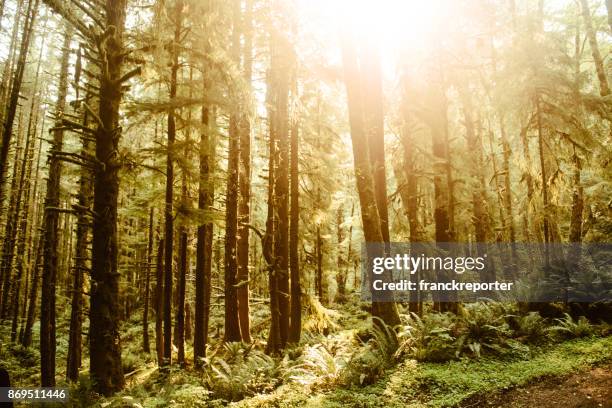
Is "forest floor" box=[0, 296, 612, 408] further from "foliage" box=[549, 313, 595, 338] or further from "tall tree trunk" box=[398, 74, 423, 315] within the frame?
"tall tree trunk" box=[398, 74, 423, 315]

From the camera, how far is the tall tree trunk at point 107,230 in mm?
7086

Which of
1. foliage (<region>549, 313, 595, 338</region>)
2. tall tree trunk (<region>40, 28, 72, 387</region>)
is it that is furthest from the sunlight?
tall tree trunk (<region>40, 28, 72, 387</region>)

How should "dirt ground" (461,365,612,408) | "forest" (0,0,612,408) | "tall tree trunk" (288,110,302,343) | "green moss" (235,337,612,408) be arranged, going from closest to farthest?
"dirt ground" (461,365,612,408) → "green moss" (235,337,612,408) → "forest" (0,0,612,408) → "tall tree trunk" (288,110,302,343)

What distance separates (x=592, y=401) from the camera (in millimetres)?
4887

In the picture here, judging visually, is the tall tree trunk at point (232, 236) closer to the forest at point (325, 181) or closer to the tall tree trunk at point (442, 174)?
the forest at point (325, 181)

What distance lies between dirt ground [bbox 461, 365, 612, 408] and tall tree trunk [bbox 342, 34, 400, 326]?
289cm

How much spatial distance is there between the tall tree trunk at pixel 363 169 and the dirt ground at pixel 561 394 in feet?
9.49

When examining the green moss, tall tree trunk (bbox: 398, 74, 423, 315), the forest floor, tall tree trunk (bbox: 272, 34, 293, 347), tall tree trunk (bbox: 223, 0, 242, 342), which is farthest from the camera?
tall tree trunk (bbox: 398, 74, 423, 315)

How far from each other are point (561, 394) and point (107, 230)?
802 centimetres

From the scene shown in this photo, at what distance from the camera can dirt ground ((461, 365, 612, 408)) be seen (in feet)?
16.3

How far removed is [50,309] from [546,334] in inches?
623

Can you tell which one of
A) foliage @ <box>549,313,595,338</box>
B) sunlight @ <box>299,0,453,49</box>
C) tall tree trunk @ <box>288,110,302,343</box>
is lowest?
foliage @ <box>549,313,595,338</box>

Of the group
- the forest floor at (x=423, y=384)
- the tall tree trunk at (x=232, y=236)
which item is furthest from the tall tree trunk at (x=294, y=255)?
the forest floor at (x=423, y=384)

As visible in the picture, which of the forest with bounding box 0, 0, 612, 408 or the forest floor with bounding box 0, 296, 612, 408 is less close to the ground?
the forest with bounding box 0, 0, 612, 408
